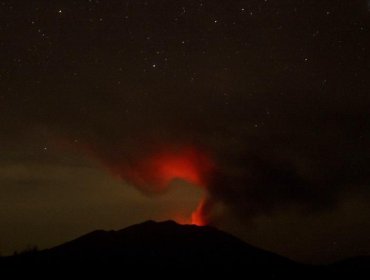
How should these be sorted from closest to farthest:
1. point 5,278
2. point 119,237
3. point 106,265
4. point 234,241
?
1. point 5,278
2. point 106,265
3. point 119,237
4. point 234,241

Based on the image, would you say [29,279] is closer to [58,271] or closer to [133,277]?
[58,271]

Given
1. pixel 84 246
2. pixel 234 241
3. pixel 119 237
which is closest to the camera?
pixel 84 246

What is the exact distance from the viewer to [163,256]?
278 ft

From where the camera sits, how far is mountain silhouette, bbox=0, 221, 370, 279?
220 feet

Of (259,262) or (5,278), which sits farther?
(259,262)

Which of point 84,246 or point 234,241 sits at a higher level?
point 234,241

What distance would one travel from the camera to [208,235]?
107 m

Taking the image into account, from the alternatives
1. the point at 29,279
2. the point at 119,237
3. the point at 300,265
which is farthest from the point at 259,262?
the point at 29,279

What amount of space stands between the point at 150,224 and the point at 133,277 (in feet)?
150

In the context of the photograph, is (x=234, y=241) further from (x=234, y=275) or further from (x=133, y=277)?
(x=133, y=277)

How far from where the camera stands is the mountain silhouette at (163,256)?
220ft

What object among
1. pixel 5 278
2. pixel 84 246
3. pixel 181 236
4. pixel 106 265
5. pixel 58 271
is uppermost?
pixel 181 236

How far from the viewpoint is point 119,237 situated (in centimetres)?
9794

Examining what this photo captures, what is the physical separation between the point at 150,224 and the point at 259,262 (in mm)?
26781
